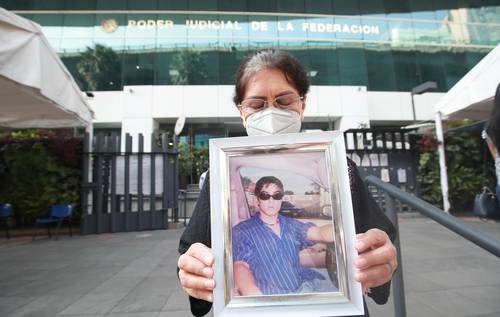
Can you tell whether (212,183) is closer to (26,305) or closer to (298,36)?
(26,305)

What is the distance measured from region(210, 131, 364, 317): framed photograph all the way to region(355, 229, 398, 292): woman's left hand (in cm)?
2

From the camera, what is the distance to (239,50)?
677 inches

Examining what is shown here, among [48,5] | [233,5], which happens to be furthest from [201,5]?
[48,5]

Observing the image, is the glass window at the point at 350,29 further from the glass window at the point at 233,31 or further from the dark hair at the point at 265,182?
the dark hair at the point at 265,182

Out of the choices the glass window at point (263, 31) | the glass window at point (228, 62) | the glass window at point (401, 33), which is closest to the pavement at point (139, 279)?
the glass window at point (228, 62)

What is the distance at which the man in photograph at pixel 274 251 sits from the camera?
0.79 metres

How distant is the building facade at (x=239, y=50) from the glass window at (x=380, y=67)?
63 millimetres

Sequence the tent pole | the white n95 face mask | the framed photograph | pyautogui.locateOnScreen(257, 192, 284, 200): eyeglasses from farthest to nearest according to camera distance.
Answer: the tent pole → the white n95 face mask → pyautogui.locateOnScreen(257, 192, 284, 200): eyeglasses → the framed photograph

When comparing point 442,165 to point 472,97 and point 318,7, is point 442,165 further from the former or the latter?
point 318,7

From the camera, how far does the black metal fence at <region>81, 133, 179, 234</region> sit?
6.54 meters

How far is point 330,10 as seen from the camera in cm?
1866

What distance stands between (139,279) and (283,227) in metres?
3.45

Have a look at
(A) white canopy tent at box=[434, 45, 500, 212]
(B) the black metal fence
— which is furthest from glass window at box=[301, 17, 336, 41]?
(B) the black metal fence

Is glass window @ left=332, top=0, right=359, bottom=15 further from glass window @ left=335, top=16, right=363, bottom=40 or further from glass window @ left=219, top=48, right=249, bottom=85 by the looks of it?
glass window @ left=219, top=48, right=249, bottom=85
